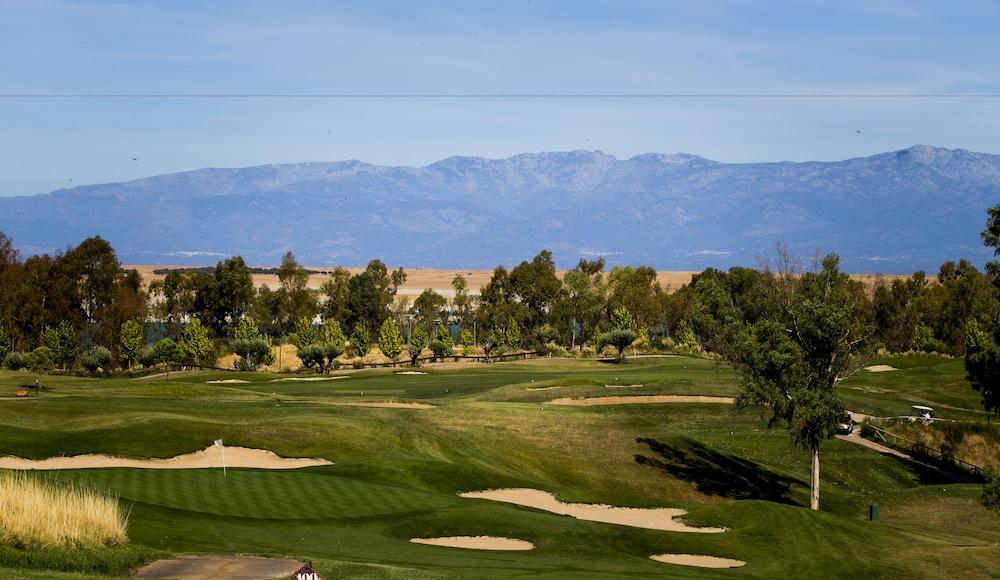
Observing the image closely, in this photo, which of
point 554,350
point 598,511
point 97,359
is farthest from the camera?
point 554,350

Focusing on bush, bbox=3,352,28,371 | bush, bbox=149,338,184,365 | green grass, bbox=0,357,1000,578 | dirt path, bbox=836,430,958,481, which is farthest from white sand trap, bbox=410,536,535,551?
bush, bbox=149,338,184,365

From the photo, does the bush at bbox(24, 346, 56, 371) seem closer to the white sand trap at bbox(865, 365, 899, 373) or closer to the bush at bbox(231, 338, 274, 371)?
the bush at bbox(231, 338, 274, 371)

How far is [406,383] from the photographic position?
89000mm

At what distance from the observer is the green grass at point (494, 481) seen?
30.1m

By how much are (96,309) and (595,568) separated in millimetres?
119738

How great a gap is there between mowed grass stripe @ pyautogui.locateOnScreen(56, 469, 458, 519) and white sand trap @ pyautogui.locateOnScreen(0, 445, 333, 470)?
2.89 m

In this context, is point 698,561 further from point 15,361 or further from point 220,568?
point 15,361

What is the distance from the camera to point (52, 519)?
2369cm

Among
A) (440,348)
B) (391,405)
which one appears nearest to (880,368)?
(440,348)

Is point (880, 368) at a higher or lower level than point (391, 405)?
higher

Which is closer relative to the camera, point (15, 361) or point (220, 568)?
point (220, 568)

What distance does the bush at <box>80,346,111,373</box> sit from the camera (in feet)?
360

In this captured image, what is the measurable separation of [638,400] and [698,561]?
40674 mm

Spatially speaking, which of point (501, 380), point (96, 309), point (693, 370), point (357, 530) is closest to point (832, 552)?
point (357, 530)
